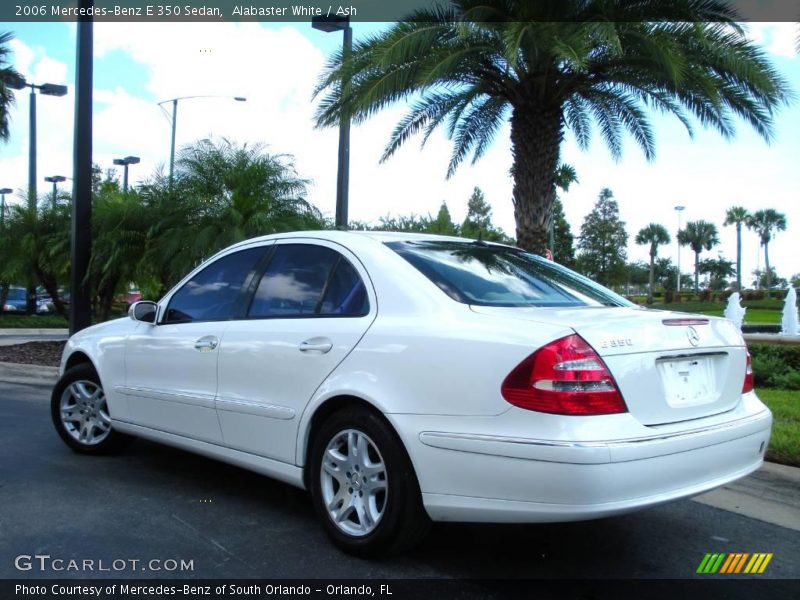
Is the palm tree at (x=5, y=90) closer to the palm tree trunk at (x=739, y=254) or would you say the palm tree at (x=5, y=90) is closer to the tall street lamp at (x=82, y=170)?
the tall street lamp at (x=82, y=170)

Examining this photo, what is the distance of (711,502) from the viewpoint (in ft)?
15.3

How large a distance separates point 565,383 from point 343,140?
8.66m

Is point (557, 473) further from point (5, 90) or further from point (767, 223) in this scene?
point (767, 223)

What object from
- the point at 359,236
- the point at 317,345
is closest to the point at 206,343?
the point at 317,345

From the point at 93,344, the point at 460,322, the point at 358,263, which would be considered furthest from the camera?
the point at 93,344

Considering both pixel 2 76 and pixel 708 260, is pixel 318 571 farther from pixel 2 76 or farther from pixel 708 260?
pixel 708 260

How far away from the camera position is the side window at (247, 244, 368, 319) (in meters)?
3.95

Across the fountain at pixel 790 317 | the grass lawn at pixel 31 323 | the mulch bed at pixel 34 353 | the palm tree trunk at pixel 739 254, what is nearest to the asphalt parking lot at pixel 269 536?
the mulch bed at pixel 34 353

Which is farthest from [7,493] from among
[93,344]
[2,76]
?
[2,76]

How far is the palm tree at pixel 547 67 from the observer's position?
9.46 meters

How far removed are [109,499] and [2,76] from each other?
71.2 ft

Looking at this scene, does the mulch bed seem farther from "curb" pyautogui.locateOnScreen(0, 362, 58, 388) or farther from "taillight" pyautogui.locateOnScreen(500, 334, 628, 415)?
"taillight" pyautogui.locateOnScreen(500, 334, 628, 415)

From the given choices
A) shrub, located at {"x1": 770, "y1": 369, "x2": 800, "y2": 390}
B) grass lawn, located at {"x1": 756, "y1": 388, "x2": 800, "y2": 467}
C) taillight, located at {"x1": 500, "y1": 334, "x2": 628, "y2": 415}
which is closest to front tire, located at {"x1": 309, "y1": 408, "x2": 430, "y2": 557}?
taillight, located at {"x1": 500, "y1": 334, "x2": 628, "y2": 415}

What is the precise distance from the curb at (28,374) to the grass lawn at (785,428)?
8.42 meters
